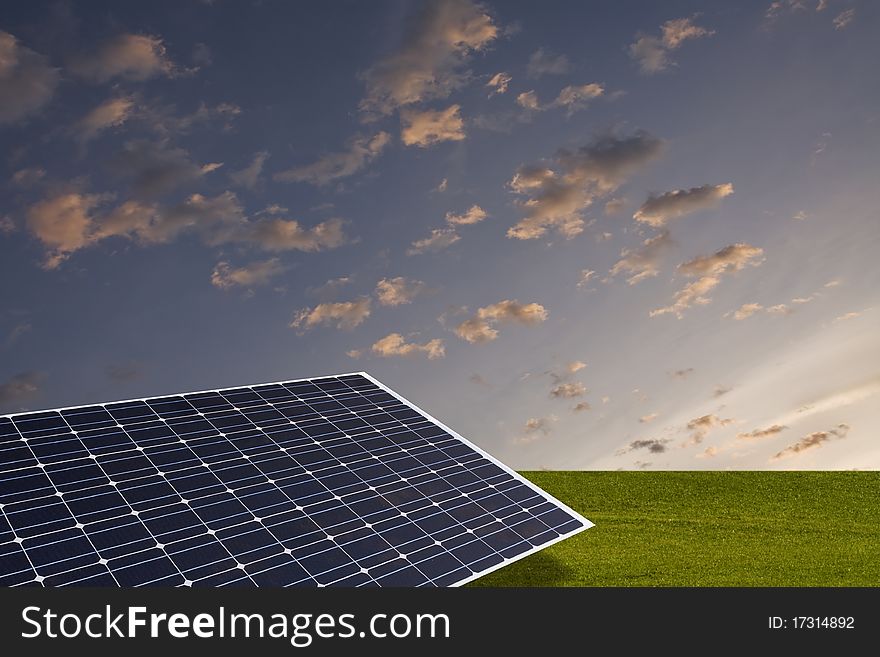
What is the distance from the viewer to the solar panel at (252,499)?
1207cm

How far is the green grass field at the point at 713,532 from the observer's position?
1934 cm

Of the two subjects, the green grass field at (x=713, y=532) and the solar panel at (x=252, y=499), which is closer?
the solar panel at (x=252, y=499)

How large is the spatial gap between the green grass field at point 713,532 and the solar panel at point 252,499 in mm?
4203

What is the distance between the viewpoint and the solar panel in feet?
39.6

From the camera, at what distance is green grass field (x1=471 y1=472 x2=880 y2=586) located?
19344mm

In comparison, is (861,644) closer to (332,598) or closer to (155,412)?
(332,598)

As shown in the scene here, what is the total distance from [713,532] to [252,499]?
51.8 feet

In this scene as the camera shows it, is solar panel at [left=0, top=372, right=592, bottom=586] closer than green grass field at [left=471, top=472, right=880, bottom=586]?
Yes

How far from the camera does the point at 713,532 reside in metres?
23.4

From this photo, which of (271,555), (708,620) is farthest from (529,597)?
(271,555)

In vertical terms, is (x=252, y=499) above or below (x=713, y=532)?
above

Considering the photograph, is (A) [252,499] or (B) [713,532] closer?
(A) [252,499]

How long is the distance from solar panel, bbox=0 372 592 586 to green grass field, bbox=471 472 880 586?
165 inches

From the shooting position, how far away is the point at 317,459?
53.7 feet
